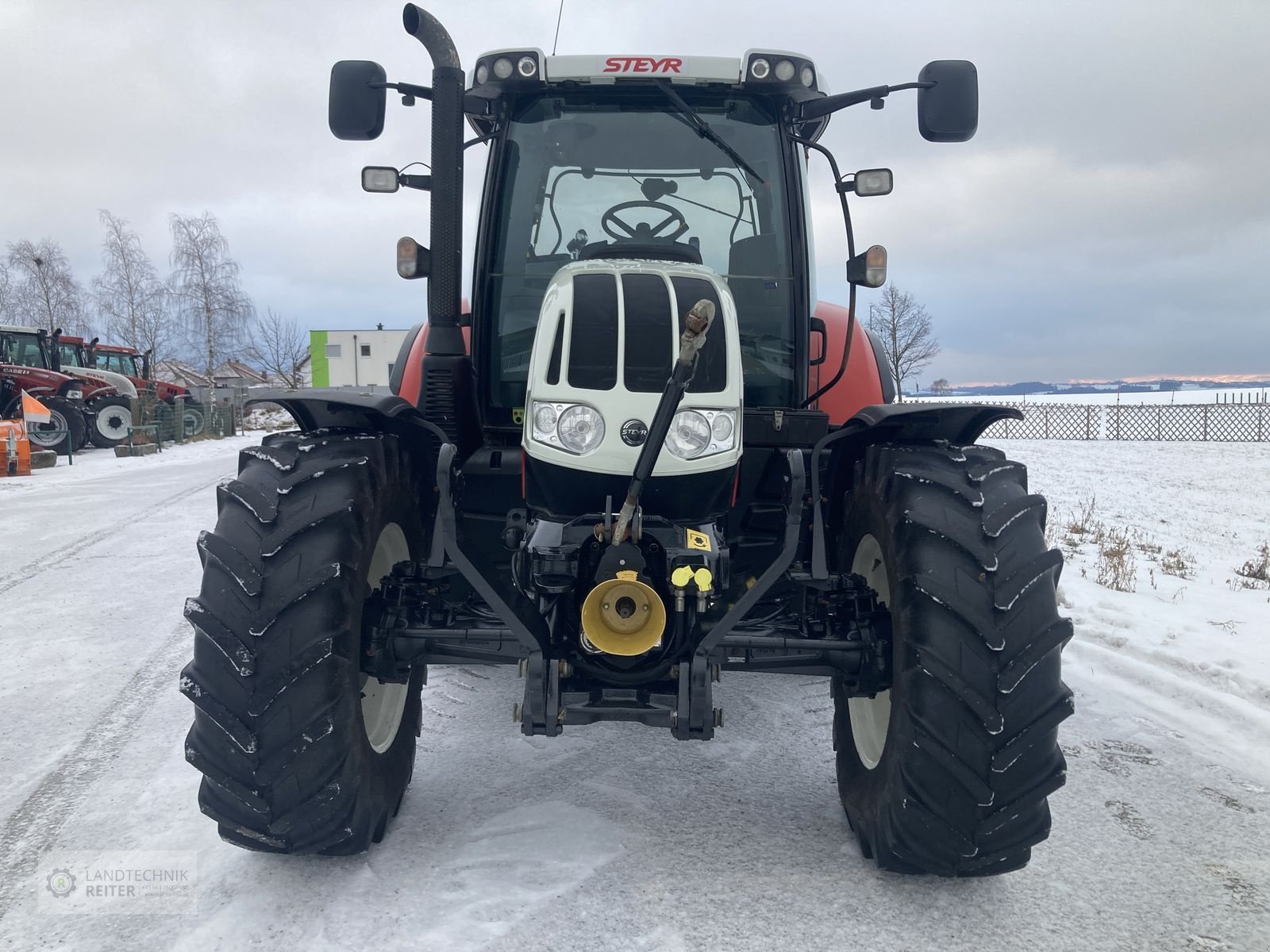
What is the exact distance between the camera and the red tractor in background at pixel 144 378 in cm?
2698

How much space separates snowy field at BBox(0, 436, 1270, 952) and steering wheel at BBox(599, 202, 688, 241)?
2.02m

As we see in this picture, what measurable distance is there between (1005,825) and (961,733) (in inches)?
10.8

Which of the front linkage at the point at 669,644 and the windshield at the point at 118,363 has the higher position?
the windshield at the point at 118,363

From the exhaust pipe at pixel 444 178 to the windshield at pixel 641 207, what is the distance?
0.37 m

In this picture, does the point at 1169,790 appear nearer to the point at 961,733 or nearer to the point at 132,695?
the point at 961,733

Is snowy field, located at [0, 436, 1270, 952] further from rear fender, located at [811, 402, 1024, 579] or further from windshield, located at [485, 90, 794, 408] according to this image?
windshield, located at [485, 90, 794, 408]

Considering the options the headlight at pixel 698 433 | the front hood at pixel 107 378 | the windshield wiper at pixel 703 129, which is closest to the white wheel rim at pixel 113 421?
the front hood at pixel 107 378

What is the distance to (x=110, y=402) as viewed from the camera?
69.8ft

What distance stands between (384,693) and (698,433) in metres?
1.38

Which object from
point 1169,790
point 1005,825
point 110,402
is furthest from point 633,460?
point 110,402

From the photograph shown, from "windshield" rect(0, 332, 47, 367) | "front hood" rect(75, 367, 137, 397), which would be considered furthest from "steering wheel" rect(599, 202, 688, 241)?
"front hood" rect(75, 367, 137, 397)

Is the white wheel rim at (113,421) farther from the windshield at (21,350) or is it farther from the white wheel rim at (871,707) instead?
the white wheel rim at (871,707)

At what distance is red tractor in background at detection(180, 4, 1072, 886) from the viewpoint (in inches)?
91.9

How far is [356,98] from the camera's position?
312 centimetres
